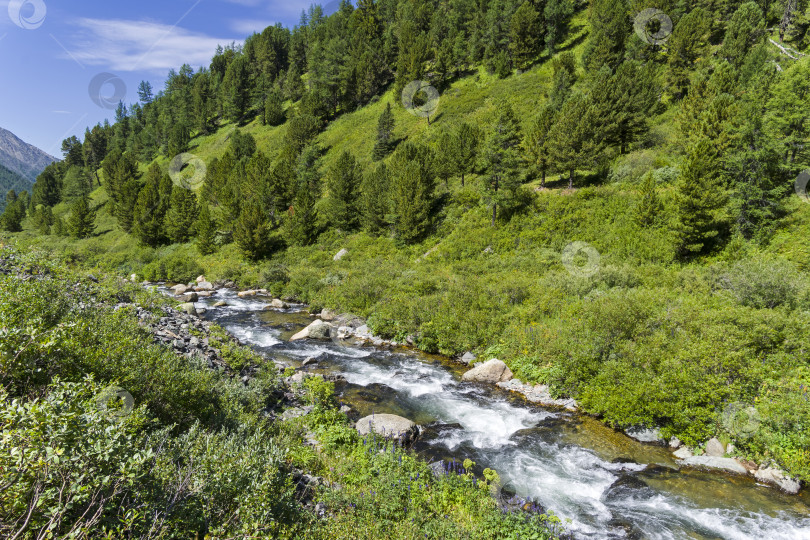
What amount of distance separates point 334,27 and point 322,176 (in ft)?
211

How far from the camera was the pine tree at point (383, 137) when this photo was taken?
60.2 m

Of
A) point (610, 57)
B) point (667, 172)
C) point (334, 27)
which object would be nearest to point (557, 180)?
point (667, 172)

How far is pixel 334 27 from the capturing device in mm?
99562

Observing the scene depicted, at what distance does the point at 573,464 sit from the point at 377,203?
35891mm

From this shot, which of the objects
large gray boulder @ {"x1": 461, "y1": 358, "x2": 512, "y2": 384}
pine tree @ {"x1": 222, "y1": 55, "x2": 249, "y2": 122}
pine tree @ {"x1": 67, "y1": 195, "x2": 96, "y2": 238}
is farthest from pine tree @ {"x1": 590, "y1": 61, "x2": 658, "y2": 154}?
pine tree @ {"x1": 222, "y1": 55, "x2": 249, "y2": 122}

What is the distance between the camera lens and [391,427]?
430 inches

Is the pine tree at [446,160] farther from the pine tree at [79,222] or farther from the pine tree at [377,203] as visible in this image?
the pine tree at [79,222]

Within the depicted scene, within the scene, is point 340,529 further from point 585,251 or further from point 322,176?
point 322,176

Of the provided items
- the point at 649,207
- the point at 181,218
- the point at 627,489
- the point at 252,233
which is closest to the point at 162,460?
the point at 627,489

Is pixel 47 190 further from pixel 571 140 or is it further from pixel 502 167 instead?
pixel 571 140

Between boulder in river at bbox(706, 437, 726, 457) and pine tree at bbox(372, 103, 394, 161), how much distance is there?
188ft

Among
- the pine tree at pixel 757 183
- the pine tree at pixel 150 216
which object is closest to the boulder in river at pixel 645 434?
the pine tree at pixel 757 183

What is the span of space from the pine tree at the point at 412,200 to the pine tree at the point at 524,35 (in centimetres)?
4466

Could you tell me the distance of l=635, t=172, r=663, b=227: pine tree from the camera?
87.2 feet
